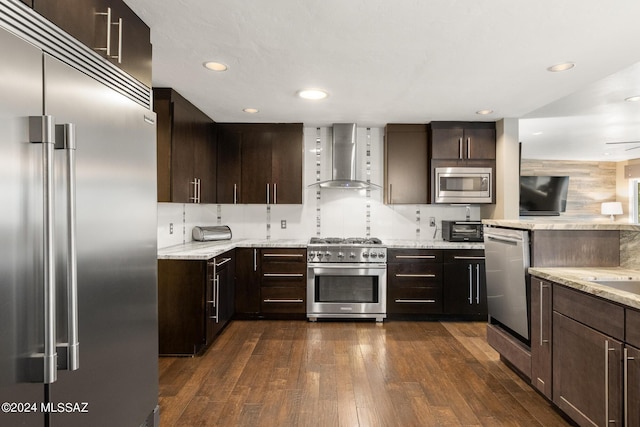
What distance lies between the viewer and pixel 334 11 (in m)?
1.89

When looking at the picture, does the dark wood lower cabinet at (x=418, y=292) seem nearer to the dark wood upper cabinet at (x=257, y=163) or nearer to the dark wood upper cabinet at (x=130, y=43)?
the dark wood upper cabinet at (x=257, y=163)

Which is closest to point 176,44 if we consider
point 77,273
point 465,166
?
point 77,273

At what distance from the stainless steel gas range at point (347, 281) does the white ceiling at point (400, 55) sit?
153 cm

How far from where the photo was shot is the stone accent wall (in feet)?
24.7

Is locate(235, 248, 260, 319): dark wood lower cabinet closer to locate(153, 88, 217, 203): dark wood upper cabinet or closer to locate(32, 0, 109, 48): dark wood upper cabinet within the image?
locate(153, 88, 217, 203): dark wood upper cabinet

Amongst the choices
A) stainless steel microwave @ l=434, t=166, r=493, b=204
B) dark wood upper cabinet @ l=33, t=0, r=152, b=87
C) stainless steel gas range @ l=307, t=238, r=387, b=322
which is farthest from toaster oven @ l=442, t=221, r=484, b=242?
dark wood upper cabinet @ l=33, t=0, r=152, b=87

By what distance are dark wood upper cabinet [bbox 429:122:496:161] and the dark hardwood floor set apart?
200cm

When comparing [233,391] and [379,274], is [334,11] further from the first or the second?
[379,274]

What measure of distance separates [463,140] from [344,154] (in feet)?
4.61

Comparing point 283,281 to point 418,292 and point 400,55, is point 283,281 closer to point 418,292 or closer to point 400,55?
point 418,292

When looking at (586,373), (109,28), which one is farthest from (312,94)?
(586,373)

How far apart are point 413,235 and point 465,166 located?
1.07 m

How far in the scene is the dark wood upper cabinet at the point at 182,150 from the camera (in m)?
3.07

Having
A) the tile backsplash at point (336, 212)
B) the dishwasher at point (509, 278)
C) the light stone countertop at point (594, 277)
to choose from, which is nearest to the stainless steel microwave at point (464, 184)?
the tile backsplash at point (336, 212)
